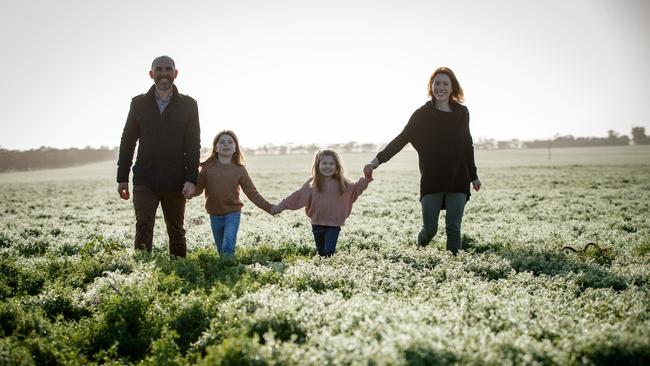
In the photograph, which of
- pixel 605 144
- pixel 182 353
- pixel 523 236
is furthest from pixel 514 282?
pixel 605 144

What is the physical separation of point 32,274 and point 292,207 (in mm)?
4621

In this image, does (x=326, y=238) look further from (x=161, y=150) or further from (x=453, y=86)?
(x=453, y=86)

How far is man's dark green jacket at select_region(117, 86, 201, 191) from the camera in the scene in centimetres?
886

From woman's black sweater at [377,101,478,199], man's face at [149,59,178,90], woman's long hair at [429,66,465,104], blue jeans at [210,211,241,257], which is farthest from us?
blue jeans at [210,211,241,257]

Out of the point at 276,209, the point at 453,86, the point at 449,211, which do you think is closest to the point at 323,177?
the point at 276,209

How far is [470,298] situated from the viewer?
6051mm

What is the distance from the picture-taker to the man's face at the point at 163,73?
344 inches

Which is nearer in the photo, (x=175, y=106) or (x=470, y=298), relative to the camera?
(x=470, y=298)

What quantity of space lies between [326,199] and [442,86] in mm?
3125

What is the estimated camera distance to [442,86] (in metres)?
9.21

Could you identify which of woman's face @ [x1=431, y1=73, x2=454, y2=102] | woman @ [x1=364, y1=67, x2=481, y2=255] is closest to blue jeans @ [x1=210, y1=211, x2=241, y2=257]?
woman @ [x1=364, y1=67, x2=481, y2=255]

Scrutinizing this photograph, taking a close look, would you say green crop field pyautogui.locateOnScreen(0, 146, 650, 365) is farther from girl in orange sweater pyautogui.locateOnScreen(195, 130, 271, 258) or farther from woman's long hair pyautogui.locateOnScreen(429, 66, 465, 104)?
woman's long hair pyautogui.locateOnScreen(429, 66, 465, 104)

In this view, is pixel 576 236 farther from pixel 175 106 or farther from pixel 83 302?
pixel 83 302

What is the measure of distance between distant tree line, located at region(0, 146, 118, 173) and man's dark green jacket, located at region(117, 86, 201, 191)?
9023 cm
